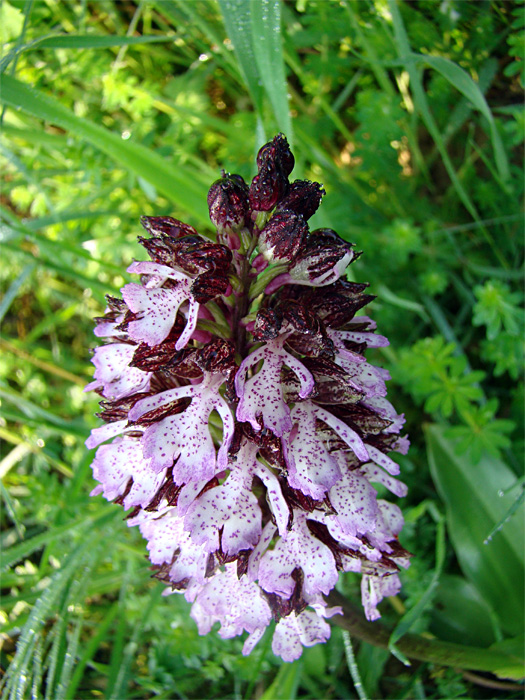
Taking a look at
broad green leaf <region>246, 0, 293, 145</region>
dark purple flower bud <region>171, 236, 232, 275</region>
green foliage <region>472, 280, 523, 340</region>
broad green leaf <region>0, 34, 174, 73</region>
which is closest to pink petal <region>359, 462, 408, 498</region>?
dark purple flower bud <region>171, 236, 232, 275</region>

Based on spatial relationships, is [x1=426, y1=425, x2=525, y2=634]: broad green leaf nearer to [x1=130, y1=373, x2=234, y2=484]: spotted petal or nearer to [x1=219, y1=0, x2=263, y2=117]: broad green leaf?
[x1=130, y1=373, x2=234, y2=484]: spotted petal

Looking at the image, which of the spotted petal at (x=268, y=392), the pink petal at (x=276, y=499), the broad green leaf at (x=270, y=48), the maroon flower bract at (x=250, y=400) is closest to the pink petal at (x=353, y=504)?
the maroon flower bract at (x=250, y=400)

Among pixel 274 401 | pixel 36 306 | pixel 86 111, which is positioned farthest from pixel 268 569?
pixel 36 306

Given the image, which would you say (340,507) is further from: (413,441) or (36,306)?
(36,306)

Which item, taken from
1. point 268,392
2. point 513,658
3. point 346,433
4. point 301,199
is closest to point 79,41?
point 301,199

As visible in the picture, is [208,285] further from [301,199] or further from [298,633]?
[298,633]
